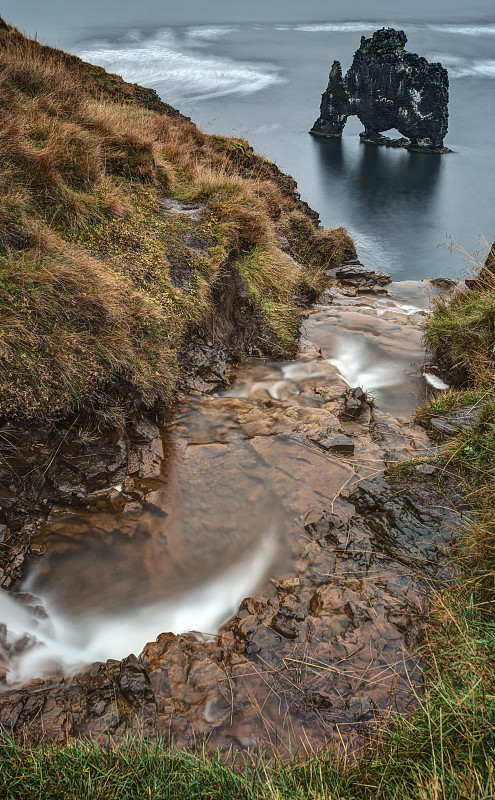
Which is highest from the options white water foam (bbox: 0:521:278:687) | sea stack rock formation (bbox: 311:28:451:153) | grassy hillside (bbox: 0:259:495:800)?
sea stack rock formation (bbox: 311:28:451:153)

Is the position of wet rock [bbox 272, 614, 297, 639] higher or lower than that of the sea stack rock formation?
lower

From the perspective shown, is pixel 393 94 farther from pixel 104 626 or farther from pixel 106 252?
pixel 104 626

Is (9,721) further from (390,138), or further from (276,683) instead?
(390,138)

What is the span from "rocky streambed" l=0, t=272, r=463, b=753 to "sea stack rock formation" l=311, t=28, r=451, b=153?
141 feet

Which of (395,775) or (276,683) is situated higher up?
(395,775)

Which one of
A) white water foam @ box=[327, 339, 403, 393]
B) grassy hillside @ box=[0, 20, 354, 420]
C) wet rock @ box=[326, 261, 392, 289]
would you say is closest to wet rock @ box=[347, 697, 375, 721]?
grassy hillside @ box=[0, 20, 354, 420]

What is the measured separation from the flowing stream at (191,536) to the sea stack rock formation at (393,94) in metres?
42.3

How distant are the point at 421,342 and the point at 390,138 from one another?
44.9m

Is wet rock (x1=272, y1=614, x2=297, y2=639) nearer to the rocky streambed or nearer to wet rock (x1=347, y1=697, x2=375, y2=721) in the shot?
the rocky streambed

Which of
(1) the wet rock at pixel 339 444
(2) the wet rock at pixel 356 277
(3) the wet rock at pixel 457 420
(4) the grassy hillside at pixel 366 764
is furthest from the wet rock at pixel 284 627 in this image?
(2) the wet rock at pixel 356 277

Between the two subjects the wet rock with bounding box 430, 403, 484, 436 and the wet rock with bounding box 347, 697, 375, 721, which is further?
the wet rock with bounding box 430, 403, 484, 436

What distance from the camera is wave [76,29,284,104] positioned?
44281 mm

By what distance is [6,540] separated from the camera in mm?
4238

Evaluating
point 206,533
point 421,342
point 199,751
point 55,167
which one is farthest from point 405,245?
point 199,751
